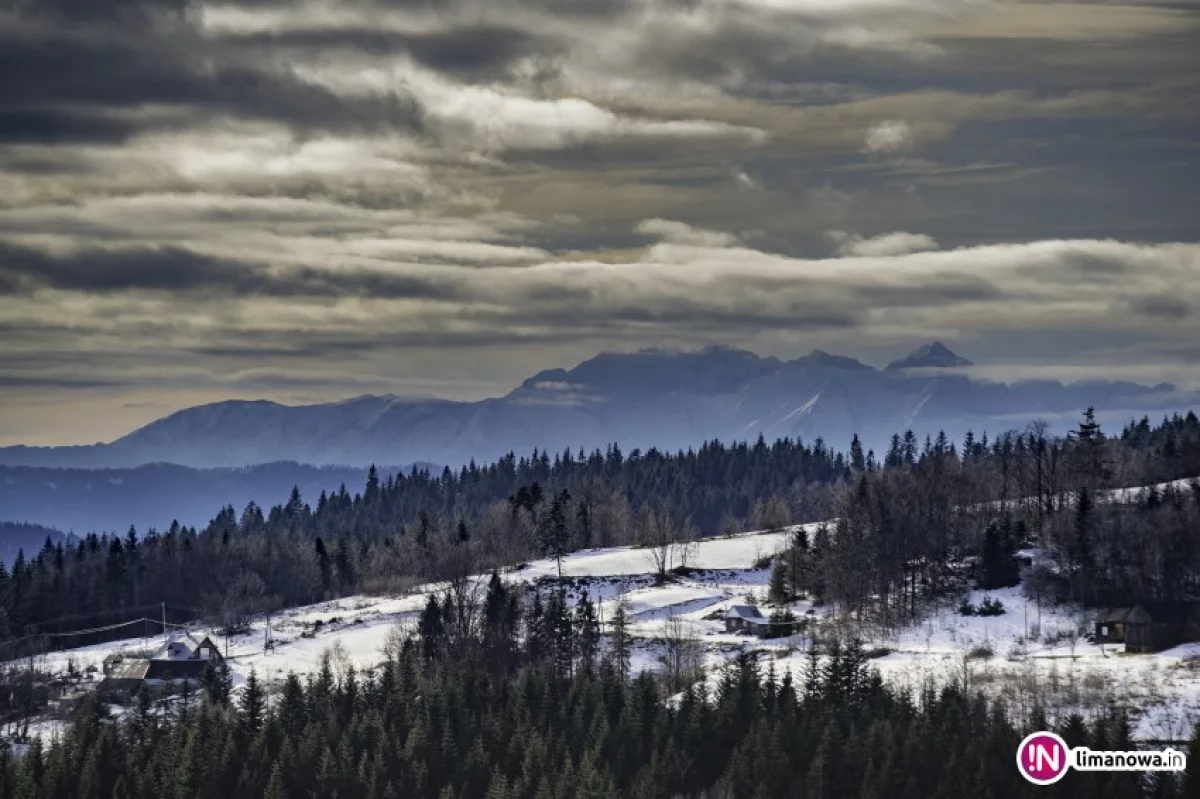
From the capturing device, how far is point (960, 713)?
331ft

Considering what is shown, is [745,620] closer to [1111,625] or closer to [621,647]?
[621,647]

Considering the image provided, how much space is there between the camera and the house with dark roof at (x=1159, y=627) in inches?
5307

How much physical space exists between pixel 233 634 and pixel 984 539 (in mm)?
93239

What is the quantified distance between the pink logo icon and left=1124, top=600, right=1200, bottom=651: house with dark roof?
4803 centimetres

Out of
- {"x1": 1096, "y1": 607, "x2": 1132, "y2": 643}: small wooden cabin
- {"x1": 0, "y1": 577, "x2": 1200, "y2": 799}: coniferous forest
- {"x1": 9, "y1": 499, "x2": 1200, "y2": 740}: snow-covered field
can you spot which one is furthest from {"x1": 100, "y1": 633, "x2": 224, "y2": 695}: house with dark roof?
{"x1": 1096, "y1": 607, "x2": 1132, "y2": 643}: small wooden cabin

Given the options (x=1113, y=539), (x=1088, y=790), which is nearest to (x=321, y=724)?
(x=1088, y=790)

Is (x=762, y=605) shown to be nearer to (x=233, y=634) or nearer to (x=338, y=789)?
(x=233, y=634)

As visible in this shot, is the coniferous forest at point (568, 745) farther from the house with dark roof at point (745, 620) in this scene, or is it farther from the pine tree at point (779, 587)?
the pine tree at point (779, 587)

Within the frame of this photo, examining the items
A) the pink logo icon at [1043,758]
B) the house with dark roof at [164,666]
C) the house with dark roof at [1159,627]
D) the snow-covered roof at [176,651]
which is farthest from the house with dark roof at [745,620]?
the pink logo icon at [1043,758]

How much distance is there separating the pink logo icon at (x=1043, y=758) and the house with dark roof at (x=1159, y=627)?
4803 cm

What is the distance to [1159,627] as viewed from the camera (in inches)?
5335

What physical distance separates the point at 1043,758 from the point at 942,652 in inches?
2102

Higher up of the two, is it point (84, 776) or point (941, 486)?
point (941, 486)

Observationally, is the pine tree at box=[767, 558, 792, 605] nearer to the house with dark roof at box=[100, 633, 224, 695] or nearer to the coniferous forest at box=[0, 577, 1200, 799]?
the coniferous forest at box=[0, 577, 1200, 799]
